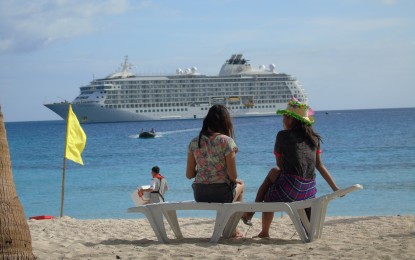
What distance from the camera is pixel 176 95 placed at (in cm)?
8112

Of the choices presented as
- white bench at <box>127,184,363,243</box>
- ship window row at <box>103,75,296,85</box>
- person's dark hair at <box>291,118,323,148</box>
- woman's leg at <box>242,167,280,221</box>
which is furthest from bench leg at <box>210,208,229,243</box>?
ship window row at <box>103,75,296,85</box>

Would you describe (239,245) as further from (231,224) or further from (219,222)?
(231,224)

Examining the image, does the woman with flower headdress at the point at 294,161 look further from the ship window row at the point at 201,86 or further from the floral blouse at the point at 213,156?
the ship window row at the point at 201,86

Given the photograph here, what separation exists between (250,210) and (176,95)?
76292 millimetres

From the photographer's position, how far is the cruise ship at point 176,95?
257 feet

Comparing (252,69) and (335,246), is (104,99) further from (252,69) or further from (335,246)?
(335,246)

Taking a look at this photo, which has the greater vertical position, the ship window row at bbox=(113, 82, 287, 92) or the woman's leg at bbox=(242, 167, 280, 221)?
the ship window row at bbox=(113, 82, 287, 92)

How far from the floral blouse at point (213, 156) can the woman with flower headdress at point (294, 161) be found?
0.33 metres

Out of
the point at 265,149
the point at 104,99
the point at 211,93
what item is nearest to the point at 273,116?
the point at 211,93

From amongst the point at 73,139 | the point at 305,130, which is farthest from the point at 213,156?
the point at 73,139

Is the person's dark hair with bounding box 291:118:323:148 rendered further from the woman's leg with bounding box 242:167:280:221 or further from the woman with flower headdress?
the woman's leg with bounding box 242:167:280:221

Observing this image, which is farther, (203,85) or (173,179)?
(203,85)

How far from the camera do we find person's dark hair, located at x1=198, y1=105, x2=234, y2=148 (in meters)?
5.32

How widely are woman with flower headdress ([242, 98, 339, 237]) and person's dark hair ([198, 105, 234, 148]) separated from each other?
38 centimetres
